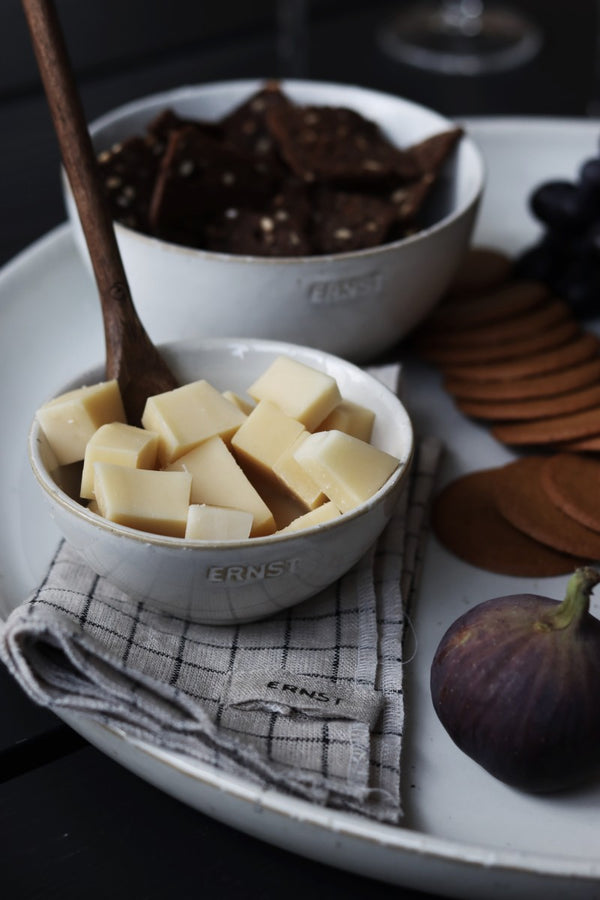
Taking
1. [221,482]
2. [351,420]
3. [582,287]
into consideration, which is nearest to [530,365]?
[582,287]

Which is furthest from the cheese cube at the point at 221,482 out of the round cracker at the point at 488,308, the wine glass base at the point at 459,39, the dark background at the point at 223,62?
the wine glass base at the point at 459,39

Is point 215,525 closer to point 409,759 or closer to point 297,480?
point 297,480

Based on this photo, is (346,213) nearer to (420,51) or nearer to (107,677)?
(107,677)

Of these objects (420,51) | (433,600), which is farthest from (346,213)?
(420,51)

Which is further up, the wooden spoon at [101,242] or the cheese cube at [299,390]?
the wooden spoon at [101,242]

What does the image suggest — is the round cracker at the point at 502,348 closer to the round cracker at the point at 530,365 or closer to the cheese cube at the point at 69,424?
the round cracker at the point at 530,365

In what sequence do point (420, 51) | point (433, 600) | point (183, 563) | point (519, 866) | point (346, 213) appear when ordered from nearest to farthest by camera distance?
point (519, 866)
point (183, 563)
point (433, 600)
point (346, 213)
point (420, 51)

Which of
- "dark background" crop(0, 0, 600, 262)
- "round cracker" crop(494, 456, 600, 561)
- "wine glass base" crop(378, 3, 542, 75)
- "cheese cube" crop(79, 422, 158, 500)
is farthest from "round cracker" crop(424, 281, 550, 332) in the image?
"wine glass base" crop(378, 3, 542, 75)

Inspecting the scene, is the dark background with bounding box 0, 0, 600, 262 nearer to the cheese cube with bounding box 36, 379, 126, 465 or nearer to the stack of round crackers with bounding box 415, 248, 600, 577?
the stack of round crackers with bounding box 415, 248, 600, 577
